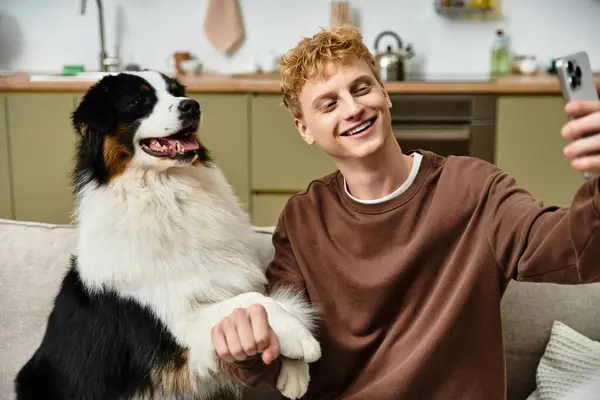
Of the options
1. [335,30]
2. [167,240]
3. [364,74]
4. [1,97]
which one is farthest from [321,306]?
[1,97]

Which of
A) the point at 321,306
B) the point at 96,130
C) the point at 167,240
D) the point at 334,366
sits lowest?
the point at 334,366

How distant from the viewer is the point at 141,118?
1.34 metres

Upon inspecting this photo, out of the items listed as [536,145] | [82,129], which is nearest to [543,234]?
[82,129]

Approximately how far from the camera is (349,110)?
4.35 ft

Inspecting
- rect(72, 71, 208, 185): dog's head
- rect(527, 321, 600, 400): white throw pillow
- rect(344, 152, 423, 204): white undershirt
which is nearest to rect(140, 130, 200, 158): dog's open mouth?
rect(72, 71, 208, 185): dog's head

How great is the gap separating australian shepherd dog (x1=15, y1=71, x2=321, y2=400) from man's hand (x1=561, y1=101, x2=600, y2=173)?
23.2 inches

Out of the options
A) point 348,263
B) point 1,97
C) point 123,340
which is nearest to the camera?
point 123,340

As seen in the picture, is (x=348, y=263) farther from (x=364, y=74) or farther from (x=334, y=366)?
(x=364, y=74)

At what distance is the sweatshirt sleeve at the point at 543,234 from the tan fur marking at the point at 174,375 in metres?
0.62

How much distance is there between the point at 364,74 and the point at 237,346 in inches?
25.3

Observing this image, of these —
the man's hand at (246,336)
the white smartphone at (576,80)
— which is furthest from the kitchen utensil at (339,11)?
the white smartphone at (576,80)

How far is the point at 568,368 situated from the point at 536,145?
230cm

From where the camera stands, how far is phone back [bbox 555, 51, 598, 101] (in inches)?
30.6

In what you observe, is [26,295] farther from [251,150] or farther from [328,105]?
[251,150]
